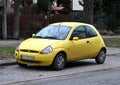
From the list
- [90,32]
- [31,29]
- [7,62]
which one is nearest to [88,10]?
[31,29]

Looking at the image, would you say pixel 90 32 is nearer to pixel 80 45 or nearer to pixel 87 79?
pixel 80 45

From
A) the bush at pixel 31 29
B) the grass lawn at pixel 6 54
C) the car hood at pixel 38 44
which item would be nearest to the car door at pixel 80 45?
the car hood at pixel 38 44

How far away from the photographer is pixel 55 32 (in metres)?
15.2

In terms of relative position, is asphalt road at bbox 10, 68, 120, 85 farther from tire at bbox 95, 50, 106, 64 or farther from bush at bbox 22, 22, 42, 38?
bush at bbox 22, 22, 42, 38

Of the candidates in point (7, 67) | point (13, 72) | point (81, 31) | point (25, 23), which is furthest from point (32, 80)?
point (25, 23)

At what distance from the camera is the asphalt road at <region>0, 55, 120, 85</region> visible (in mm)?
12227

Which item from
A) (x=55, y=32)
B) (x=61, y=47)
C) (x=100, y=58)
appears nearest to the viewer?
(x=61, y=47)

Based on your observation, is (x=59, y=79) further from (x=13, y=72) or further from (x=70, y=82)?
(x=13, y=72)

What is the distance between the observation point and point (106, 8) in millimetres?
44500

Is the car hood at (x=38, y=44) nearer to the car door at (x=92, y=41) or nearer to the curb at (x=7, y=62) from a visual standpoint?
the curb at (x=7, y=62)

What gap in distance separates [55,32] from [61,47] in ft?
3.46

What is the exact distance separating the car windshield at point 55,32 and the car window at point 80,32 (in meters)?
0.25

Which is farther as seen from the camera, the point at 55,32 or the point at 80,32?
the point at 80,32

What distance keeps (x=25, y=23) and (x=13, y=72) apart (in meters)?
18.7
